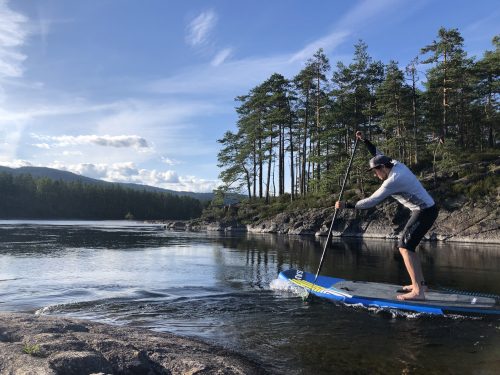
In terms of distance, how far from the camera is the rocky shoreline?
37.5 metres

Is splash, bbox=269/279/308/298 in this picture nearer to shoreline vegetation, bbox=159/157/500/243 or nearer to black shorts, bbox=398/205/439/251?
black shorts, bbox=398/205/439/251

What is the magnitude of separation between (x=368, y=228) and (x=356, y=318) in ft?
122

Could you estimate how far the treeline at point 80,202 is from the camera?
14738 cm

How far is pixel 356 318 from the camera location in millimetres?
10031

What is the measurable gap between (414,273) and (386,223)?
3528 cm

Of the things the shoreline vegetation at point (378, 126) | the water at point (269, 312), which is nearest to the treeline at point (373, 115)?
the shoreline vegetation at point (378, 126)

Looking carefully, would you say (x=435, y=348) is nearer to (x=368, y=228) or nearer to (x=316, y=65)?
(x=368, y=228)

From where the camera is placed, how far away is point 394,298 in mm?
10742

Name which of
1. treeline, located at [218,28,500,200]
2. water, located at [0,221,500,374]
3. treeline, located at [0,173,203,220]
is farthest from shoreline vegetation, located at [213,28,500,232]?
treeline, located at [0,173,203,220]

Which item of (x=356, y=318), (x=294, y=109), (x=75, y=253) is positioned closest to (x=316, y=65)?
(x=294, y=109)

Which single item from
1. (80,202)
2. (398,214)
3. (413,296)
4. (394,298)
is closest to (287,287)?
(394,298)

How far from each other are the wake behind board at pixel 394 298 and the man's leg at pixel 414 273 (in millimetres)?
190

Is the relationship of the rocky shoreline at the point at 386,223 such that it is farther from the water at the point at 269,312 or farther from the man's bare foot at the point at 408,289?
the man's bare foot at the point at 408,289

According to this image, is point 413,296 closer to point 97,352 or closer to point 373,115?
point 97,352
